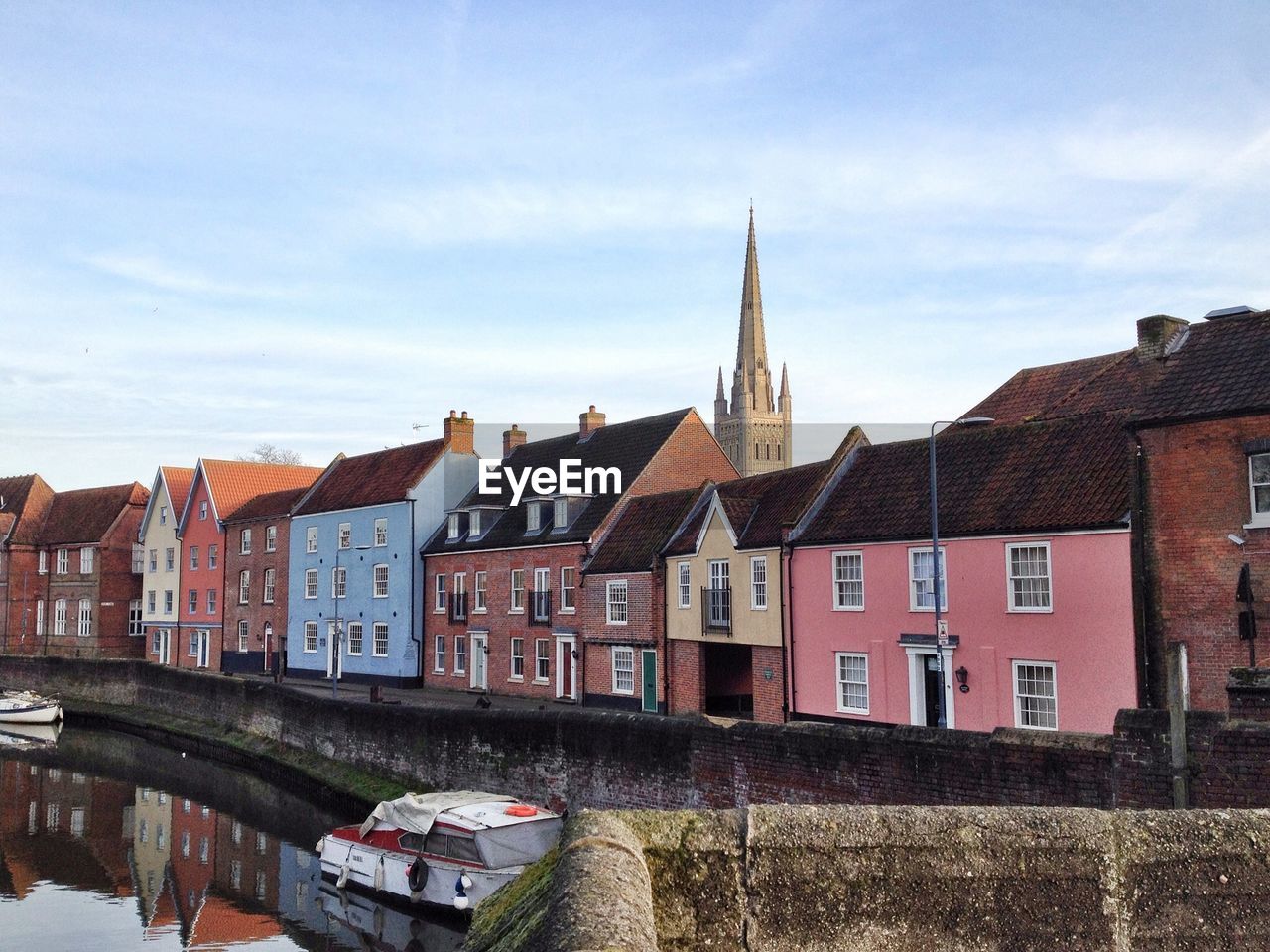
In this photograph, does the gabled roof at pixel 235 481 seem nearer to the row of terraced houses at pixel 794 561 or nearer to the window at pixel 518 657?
the row of terraced houses at pixel 794 561

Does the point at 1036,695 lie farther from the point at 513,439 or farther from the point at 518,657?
the point at 513,439

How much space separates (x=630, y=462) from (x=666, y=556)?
8.12m

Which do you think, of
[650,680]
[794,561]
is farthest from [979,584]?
[650,680]

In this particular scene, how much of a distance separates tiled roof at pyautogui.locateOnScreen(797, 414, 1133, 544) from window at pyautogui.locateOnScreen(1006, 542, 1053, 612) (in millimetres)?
502

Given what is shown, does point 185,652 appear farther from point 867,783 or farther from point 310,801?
point 867,783

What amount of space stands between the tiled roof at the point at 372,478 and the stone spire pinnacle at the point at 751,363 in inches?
3263

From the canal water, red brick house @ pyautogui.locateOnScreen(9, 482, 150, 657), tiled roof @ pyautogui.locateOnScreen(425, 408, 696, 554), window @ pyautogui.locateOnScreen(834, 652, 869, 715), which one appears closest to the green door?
tiled roof @ pyautogui.locateOnScreen(425, 408, 696, 554)

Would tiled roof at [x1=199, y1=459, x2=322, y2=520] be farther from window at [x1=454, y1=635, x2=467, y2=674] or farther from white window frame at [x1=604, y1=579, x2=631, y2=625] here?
white window frame at [x1=604, y1=579, x2=631, y2=625]

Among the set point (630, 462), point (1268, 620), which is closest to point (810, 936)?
point (1268, 620)

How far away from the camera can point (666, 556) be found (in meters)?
36.4

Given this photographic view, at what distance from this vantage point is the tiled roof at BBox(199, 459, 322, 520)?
62562 millimetres

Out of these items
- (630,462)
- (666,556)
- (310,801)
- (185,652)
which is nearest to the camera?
(310,801)

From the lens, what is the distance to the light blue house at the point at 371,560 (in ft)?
163

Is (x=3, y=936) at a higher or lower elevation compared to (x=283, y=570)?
lower
